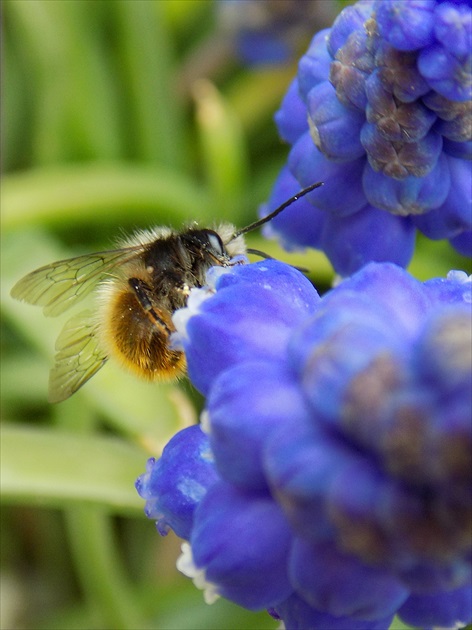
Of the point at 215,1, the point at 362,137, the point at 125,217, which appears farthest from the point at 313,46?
the point at 215,1

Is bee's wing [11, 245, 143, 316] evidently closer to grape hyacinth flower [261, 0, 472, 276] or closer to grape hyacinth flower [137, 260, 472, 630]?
grape hyacinth flower [261, 0, 472, 276]

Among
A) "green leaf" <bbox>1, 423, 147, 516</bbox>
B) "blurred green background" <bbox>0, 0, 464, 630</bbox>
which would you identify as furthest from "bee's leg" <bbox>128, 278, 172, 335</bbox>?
"green leaf" <bbox>1, 423, 147, 516</bbox>

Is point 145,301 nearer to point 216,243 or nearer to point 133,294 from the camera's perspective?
point 133,294

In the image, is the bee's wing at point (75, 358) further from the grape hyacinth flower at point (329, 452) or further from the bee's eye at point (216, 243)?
the grape hyacinth flower at point (329, 452)

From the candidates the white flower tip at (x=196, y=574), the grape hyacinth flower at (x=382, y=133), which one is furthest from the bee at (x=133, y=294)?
the white flower tip at (x=196, y=574)

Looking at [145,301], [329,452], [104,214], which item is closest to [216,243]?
[145,301]

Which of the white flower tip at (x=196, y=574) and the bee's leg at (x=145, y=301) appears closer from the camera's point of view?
the white flower tip at (x=196, y=574)
